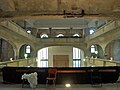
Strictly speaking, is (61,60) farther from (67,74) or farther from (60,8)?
(60,8)

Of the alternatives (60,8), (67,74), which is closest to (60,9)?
(60,8)

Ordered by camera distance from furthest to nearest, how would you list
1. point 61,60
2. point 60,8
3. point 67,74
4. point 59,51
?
point 59,51
point 61,60
point 67,74
point 60,8

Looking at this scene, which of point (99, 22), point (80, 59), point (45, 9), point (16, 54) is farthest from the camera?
point (80, 59)

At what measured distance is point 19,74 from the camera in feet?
36.2

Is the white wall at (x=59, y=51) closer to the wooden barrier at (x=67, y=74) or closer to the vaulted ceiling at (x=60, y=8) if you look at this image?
the wooden barrier at (x=67, y=74)

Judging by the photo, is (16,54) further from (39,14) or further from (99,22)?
(39,14)

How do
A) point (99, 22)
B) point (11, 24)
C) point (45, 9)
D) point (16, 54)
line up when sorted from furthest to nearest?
point (99, 22) < point (16, 54) < point (11, 24) < point (45, 9)

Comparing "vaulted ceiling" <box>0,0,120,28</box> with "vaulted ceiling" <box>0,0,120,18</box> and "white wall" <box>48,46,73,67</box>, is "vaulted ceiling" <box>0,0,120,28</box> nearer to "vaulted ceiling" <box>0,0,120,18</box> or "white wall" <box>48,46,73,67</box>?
"vaulted ceiling" <box>0,0,120,18</box>

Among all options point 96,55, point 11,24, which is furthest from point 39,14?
point 96,55

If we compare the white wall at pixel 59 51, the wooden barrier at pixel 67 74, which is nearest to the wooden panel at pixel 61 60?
the white wall at pixel 59 51

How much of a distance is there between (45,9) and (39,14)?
42 cm

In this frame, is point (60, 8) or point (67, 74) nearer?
point (60, 8)

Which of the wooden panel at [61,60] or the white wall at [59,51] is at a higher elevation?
the white wall at [59,51]

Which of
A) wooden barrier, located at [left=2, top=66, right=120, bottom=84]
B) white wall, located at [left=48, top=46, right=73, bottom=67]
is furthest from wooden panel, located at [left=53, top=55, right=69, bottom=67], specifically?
wooden barrier, located at [left=2, top=66, right=120, bottom=84]
